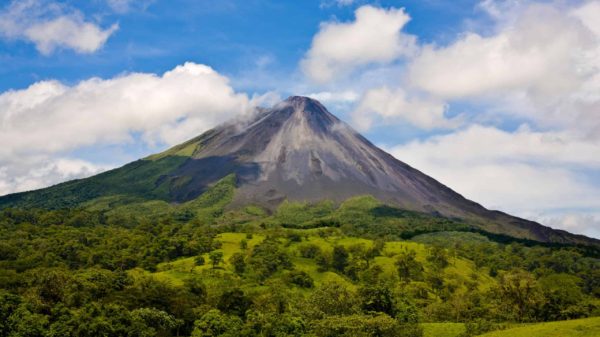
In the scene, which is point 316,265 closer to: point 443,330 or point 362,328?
point 443,330

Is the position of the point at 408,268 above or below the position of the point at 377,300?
above

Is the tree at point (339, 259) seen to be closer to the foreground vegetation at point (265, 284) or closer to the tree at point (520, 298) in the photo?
the foreground vegetation at point (265, 284)

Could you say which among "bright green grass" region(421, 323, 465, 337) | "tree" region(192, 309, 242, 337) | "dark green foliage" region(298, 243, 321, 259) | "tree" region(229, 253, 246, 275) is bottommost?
"tree" region(192, 309, 242, 337)

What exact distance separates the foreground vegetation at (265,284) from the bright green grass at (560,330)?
0.26 metres

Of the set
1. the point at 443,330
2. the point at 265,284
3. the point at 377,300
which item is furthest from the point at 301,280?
the point at 443,330

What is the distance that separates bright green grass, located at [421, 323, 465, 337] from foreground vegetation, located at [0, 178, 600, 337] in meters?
0.29

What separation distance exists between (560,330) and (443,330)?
61.6 feet

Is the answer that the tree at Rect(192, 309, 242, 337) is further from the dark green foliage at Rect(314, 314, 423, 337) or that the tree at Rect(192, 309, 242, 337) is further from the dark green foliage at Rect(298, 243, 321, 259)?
the dark green foliage at Rect(298, 243, 321, 259)

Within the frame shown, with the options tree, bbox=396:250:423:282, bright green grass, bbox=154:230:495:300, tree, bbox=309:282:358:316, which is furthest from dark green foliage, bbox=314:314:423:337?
tree, bbox=396:250:423:282

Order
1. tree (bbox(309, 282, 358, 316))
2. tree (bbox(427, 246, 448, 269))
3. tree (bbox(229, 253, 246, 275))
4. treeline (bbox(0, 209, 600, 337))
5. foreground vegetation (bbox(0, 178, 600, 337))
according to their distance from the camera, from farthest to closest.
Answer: tree (bbox(427, 246, 448, 269)) → tree (bbox(229, 253, 246, 275)) → tree (bbox(309, 282, 358, 316)) → treeline (bbox(0, 209, 600, 337)) → foreground vegetation (bbox(0, 178, 600, 337))

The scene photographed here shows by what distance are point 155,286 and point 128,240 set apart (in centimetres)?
6720

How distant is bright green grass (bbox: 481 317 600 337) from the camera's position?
5638cm

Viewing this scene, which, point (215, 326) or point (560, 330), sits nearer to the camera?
point (560, 330)

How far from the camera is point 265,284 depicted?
370 feet
